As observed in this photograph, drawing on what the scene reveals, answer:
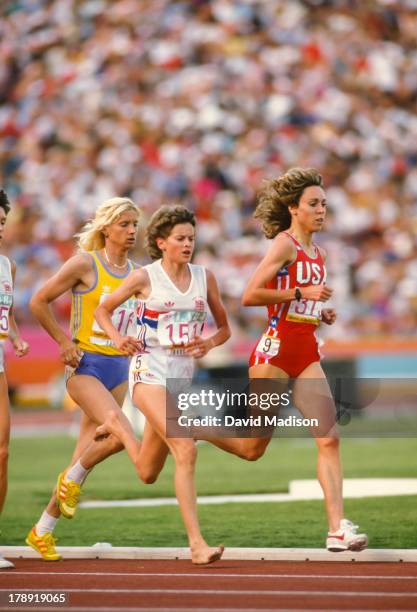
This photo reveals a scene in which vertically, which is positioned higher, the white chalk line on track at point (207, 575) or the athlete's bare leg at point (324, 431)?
the athlete's bare leg at point (324, 431)

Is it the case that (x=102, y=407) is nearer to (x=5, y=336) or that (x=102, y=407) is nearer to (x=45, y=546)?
(x=5, y=336)

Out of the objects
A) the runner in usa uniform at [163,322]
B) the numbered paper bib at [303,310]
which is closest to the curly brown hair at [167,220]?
the runner in usa uniform at [163,322]

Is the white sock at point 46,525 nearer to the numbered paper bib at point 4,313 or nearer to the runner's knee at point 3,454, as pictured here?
the runner's knee at point 3,454

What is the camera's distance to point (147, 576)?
670 centimetres

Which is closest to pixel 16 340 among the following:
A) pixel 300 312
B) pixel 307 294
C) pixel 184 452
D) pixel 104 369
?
pixel 104 369

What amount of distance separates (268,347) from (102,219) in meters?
1.36

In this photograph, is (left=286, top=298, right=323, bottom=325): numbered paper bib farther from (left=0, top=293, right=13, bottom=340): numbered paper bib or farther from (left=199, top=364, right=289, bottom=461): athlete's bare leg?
(left=0, top=293, right=13, bottom=340): numbered paper bib

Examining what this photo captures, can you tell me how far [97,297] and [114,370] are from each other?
0.46 m

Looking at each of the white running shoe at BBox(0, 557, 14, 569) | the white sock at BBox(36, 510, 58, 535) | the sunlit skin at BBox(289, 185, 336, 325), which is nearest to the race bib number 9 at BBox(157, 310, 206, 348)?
the sunlit skin at BBox(289, 185, 336, 325)

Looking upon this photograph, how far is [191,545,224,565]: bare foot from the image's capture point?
22.1 ft

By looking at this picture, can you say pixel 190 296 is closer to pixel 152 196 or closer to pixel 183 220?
pixel 183 220

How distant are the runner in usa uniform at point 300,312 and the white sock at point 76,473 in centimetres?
107

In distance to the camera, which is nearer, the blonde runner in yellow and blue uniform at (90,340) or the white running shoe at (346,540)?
the white running shoe at (346,540)

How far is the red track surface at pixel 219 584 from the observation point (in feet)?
18.4
